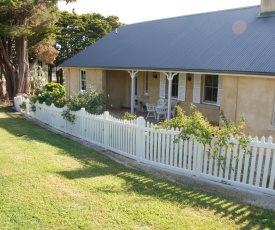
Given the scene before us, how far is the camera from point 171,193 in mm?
5090

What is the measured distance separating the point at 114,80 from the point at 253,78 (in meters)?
10.0

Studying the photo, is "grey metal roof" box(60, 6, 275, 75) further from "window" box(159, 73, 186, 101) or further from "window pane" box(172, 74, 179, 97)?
"window pane" box(172, 74, 179, 97)

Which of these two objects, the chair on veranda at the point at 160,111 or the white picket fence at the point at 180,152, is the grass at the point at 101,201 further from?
the chair on veranda at the point at 160,111

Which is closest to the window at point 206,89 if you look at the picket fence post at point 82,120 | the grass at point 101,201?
the picket fence post at point 82,120

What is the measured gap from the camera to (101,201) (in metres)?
4.48

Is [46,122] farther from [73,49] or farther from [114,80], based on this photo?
[73,49]

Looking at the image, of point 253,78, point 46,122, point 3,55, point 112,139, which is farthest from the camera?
point 3,55

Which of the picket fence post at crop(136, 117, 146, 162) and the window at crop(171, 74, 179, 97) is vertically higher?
the window at crop(171, 74, 179, 97)

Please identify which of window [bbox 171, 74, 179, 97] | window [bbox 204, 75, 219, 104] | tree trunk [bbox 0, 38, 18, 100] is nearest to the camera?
window [bbox 204, 75, 219, 104]

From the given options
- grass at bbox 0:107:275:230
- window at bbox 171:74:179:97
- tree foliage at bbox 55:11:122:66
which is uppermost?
tree foliage at bbox 55:11:122:66

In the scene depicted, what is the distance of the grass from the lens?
3.87 m

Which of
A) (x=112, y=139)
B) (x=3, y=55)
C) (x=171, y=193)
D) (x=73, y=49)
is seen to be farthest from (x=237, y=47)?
(x=73, y=49)

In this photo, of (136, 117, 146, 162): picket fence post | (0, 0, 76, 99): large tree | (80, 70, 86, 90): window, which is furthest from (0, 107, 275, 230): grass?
(0, 0, 76, 99): large tree

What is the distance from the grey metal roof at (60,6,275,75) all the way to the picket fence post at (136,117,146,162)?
410cm
